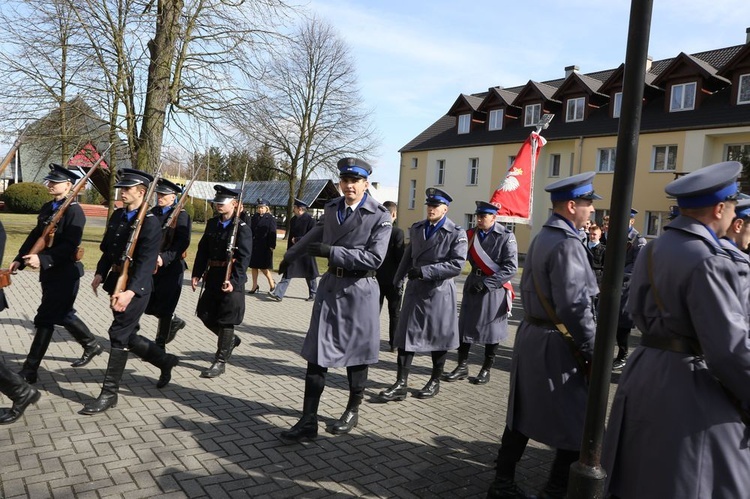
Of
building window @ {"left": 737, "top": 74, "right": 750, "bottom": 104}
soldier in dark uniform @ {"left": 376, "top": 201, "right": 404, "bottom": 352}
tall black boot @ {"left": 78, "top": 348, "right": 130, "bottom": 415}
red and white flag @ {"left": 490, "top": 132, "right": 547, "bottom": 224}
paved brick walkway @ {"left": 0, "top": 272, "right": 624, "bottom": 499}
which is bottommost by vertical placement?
paved brick walkway @ {"left": 0, "top": 272, "right": 624, "bottom": 499}

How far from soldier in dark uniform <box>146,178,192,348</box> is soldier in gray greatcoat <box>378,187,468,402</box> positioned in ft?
8.30

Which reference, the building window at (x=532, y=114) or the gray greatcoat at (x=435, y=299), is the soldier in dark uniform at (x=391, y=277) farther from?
the building window at (x=532, y=114)

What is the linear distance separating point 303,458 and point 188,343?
13.8 feet

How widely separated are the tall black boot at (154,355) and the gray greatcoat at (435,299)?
89.3 inches

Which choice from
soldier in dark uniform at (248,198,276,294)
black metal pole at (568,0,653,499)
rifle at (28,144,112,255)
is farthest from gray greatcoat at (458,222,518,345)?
soldier in dark uniform at (248,198,276,294)

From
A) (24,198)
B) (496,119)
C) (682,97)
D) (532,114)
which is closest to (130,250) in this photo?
(682,97)

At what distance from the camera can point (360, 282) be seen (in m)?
4.91

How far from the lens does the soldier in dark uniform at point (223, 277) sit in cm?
653

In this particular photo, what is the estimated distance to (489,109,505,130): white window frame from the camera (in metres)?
37.1

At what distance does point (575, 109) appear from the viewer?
108ft

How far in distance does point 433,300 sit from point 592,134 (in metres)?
27.4

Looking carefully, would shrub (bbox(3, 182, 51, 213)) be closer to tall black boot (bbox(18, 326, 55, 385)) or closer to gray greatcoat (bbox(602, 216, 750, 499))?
tall black boot (bbox(18, 326, 55, 385))

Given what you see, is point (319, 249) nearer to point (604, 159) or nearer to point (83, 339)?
point (83, 339)

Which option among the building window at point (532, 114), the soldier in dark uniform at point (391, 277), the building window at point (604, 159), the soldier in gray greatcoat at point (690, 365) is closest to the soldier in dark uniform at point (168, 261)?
the soldier in dark uniform at point (391, 277)
